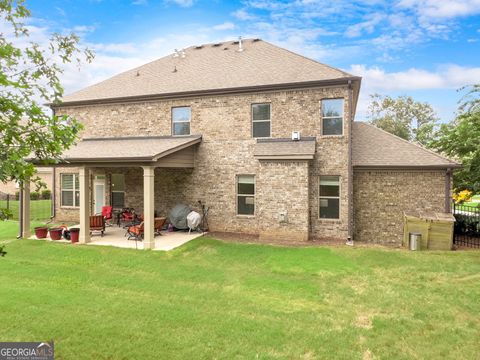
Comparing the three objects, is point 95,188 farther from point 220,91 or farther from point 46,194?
point 46,194

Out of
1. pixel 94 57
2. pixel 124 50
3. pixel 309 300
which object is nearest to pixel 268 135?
pixel 309 300

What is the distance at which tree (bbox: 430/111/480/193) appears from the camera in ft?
42.1

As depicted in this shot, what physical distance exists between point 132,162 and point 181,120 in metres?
4.64

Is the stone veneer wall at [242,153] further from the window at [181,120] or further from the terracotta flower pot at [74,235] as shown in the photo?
the terracotta flower pot at [74,235]

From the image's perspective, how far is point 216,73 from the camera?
16.3 meters

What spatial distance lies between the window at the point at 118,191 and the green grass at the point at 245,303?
5.66 metres

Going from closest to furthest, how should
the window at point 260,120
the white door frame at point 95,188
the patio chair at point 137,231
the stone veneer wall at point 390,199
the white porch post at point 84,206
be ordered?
the white porch post at point 84,206 < the patio chair at point 137,231 < the stone veneer wall at point 390,199 < the window at point 260,120 < the white door frame at point 95,188

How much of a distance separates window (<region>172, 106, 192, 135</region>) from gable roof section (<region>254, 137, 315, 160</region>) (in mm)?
3765

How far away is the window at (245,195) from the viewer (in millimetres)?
14875

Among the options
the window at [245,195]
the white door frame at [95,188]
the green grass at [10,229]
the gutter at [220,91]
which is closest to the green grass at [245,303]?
the green grass at [10,229]

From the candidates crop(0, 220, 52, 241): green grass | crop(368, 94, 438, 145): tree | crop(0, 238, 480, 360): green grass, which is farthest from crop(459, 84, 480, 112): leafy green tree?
crop(368, 94, 438, 145): tree

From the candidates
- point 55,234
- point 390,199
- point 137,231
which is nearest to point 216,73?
point 137,231

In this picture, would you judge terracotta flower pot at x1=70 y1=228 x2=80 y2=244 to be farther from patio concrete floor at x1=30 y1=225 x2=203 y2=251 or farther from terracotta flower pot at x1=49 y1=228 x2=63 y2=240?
terracotta flower pot at x1=49 y1=228 x2=63 y2=240

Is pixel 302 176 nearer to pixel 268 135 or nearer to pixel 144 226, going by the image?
pixel 268 135
